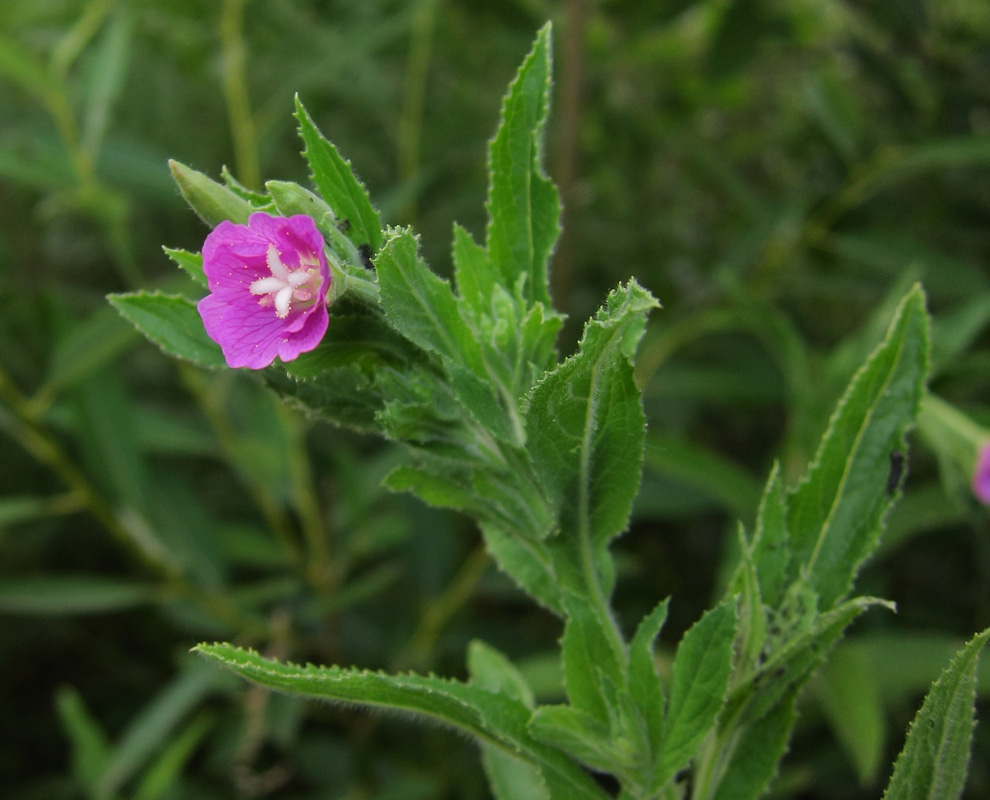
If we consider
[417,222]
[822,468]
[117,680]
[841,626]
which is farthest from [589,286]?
[841,626]

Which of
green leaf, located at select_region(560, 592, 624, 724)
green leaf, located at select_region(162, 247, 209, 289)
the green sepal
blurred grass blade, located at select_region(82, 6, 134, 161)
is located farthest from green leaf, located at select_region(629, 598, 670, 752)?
blurred grass blade, located at select_region(82, 6, 134, 161)

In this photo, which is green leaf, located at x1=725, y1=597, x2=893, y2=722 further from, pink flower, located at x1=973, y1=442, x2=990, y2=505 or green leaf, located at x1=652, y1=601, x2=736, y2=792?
pink flower, located at x1=973, y1=442, x2=990, y2=505

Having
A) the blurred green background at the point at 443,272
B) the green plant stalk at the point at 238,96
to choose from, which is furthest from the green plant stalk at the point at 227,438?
the green plant stalk at the point at 238,96

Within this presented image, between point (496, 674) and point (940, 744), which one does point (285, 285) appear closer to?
point (496, 674)

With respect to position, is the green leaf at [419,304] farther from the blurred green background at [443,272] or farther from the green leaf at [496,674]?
the blurred green background at [443,272]

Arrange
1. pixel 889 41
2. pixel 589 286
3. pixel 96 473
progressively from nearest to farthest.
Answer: pixel 96 473 → pixel 889 41 → pixel 589 286

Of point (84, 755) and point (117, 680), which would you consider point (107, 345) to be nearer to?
point (84, 755)

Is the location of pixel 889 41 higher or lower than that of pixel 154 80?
higher
